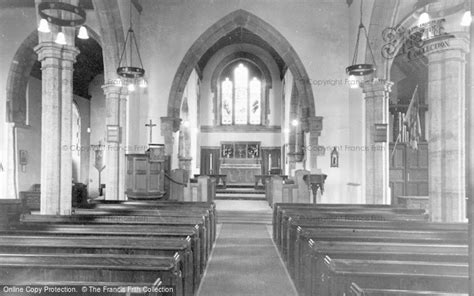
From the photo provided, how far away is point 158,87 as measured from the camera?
12.2 m

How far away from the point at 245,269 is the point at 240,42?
615 inches

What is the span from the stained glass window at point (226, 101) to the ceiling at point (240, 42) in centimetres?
150

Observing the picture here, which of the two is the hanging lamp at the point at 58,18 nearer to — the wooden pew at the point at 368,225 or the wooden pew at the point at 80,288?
the wooden pew at the point at 368,225

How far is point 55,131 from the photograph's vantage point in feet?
21.5

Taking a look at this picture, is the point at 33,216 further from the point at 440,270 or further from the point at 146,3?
the point at 146,3

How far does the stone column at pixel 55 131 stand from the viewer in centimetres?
653

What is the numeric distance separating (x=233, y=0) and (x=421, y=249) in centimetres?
1019

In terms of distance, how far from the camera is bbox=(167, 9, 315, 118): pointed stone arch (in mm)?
12086

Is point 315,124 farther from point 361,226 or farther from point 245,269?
point 361,226

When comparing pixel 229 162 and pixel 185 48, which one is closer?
pixel 185 48

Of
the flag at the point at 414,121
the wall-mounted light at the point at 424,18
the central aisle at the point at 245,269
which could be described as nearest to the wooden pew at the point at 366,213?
the central aisle at the point at 245,269

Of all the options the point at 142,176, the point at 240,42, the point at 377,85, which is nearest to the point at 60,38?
the point at 142,176

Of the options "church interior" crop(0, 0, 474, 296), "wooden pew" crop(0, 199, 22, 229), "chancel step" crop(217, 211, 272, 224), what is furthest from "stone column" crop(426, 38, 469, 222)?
"wooden pew" crop(0, 199, 22, 229)

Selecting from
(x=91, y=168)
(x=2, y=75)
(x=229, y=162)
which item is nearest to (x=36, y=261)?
(x=2, y=75)
